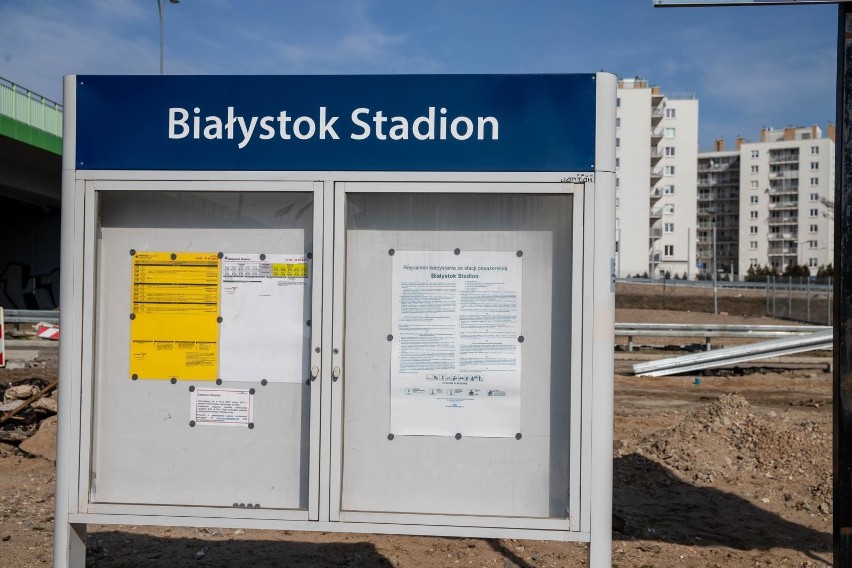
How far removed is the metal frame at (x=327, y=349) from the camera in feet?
12.4

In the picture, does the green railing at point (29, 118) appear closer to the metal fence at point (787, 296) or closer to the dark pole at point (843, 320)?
the dark pole at point (843, 320)

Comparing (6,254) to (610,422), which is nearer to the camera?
(610,422)

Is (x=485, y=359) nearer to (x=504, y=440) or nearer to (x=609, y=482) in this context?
(x=504, y=440)

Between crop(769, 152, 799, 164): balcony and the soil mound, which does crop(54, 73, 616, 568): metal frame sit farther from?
crop(769, 152, 799, 164): balcony

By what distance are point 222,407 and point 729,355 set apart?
14.0 meters

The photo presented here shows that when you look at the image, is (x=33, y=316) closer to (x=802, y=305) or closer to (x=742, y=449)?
(x=742, y=449)

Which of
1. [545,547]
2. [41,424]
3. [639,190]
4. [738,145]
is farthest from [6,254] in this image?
[738,145]

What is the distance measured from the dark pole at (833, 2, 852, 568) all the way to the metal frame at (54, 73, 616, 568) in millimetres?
1143

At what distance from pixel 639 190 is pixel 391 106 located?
7684 centimetres

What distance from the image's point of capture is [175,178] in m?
3.94

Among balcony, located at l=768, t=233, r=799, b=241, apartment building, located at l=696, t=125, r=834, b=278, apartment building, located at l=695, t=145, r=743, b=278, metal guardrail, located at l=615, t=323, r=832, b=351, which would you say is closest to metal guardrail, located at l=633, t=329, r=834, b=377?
metal guardrail, located at l=615, t=323, r=832, b=351

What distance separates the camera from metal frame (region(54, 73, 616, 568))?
378 centimetres

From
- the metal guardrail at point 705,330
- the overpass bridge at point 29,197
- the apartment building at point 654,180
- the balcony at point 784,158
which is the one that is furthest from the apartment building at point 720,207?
the metal guardrail at point 705,330

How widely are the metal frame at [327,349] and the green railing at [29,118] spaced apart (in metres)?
19.9
